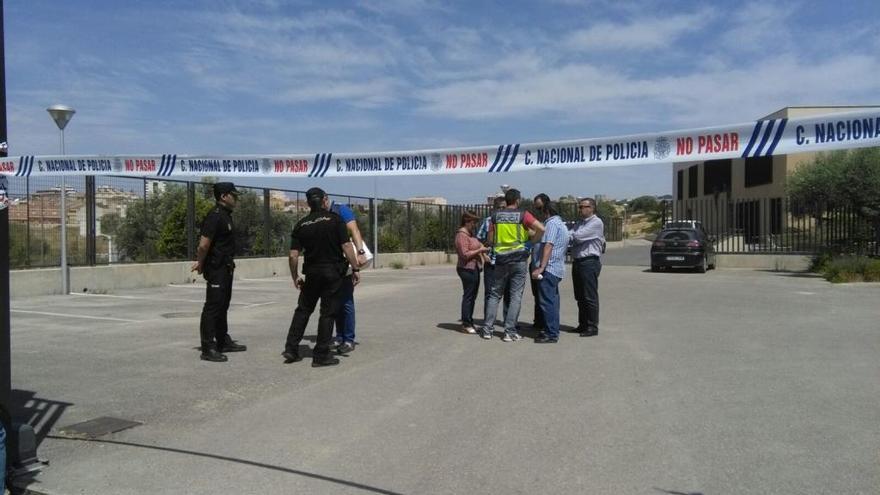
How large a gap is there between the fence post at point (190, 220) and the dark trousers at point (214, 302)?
1104 cm

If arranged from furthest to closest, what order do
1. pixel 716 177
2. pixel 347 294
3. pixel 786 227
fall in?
pixel 716 177
pixel 786 227
pixel 347 294

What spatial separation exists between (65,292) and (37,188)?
6.95 feet

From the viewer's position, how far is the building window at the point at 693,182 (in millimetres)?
60322

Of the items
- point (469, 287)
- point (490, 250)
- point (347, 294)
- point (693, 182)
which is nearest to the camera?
point (347, 294)

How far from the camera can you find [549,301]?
884 centimetres

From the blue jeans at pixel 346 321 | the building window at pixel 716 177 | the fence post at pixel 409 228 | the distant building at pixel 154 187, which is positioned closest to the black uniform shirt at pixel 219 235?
the blue jeans at pixel 346 321

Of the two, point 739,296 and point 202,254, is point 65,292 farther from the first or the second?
point 739,296

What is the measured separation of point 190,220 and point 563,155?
12.2 metres

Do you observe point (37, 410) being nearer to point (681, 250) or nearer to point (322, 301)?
point (322, 301)

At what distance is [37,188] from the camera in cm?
1409

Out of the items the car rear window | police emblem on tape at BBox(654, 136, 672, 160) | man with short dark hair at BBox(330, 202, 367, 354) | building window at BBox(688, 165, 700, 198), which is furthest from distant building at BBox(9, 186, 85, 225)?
building window at BBox(688, 165, 700, 198)

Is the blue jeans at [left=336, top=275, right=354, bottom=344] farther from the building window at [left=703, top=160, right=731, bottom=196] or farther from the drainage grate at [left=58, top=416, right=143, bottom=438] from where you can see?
the building window at [left=703, top=160, right=731, bottom=196]

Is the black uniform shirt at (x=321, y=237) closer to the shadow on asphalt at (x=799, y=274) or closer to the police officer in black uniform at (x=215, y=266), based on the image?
the police officer in black uniform at (x=215, y=266)

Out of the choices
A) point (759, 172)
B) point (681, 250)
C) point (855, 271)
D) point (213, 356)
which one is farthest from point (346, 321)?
point (759, 172)
